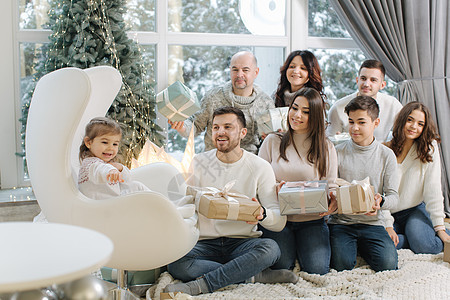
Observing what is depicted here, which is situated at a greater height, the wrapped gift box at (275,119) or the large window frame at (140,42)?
the large window frame at (140,42)

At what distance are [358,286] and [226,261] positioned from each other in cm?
64

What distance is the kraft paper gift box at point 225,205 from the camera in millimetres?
2367

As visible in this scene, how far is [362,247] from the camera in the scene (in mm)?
2844

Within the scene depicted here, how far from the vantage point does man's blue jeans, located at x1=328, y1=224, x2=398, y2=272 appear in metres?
2.70

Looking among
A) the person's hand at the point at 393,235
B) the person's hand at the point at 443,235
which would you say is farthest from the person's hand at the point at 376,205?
the person's hand at the point at 443,235

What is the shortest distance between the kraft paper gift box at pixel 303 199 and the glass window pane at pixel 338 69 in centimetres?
212

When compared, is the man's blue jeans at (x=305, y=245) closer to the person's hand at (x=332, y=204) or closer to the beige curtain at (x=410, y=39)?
the person's hand at (x=332, y=204)

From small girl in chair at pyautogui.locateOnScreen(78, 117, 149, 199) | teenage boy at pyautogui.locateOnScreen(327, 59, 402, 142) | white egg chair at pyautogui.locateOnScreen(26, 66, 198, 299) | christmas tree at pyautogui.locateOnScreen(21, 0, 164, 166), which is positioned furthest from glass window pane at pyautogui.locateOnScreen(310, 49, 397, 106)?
white egg chair at pyautogui.locateOnScreen(26, 66, 198, 299)

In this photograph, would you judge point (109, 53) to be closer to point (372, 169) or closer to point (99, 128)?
point (99, 128)

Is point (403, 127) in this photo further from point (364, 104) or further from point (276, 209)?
point (276, 209)

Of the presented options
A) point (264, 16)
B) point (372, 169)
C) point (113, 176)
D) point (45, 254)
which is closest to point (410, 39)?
point (264, 16)

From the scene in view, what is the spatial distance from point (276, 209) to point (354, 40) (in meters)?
2.22

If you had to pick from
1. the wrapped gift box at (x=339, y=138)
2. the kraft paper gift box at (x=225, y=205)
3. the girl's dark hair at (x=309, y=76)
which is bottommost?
the kraft paper gift box at (x=225, y=205)

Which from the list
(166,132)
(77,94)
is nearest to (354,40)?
(166,132)
